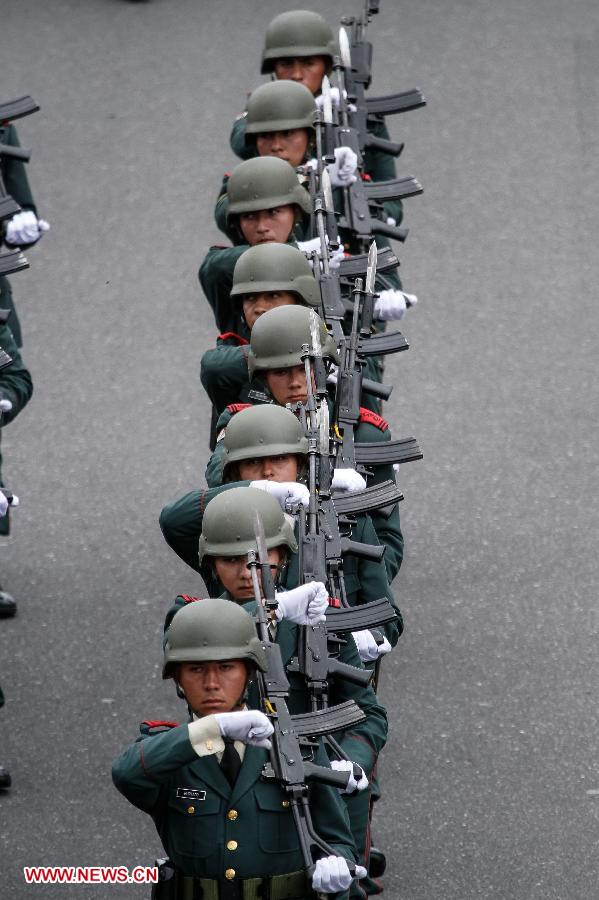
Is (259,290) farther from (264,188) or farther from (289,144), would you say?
(289,144)

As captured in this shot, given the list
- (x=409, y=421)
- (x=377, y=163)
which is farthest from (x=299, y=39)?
(x=409, y=421)

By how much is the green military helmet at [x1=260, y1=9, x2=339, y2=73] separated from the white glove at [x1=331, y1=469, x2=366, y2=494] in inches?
156

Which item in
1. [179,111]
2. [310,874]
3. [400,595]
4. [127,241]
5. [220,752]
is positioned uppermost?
[179,111]

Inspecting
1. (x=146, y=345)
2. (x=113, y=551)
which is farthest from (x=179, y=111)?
(x=113, y=551)

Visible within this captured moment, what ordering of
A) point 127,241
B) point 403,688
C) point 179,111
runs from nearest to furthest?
point 403,688
point 127,241
point 179,111

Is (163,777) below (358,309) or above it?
below

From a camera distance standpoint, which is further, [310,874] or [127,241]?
[127,241]

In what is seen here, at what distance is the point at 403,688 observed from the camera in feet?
26.0

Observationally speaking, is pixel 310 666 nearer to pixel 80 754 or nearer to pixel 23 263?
pixel 80 754

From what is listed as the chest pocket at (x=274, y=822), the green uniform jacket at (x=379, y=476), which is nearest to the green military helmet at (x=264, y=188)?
the green uniform jacket at (x=379, y=476)

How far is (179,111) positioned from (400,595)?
595cm

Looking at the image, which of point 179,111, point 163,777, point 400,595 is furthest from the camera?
point 179,111

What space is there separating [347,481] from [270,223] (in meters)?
1.92

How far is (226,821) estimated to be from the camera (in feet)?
16.1
